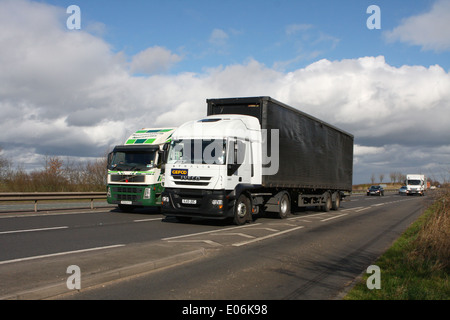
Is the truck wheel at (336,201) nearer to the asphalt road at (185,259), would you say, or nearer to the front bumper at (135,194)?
the asphalt road at (185,259)

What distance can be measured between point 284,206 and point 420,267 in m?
10.0

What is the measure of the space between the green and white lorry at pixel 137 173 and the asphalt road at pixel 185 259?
11.1 feet

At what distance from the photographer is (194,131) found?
1373 cm

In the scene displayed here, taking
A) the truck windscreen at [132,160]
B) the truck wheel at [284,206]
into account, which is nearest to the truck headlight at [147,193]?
the truck windscreen at [132,160]

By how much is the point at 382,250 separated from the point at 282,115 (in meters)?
7.39

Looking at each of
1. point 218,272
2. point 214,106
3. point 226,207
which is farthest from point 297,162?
point 218,272

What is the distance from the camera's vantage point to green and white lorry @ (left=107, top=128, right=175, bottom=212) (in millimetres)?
16562

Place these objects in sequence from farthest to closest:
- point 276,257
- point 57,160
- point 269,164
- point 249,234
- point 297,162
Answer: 1. point 57,160
2. point 297,162
3. point 269,164
4. point 249,234
5. point 276,257

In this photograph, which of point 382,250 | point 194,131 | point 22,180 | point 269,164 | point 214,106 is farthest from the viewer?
point 22,180

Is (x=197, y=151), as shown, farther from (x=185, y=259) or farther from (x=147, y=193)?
(x=185, y=259)

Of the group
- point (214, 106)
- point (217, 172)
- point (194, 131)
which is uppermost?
point (214, 106)

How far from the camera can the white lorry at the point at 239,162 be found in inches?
510

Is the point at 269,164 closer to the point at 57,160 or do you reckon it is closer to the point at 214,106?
the point at 214,106

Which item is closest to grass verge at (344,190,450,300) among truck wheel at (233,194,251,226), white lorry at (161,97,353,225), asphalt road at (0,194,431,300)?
asphalt road at (0,194,431,300)
